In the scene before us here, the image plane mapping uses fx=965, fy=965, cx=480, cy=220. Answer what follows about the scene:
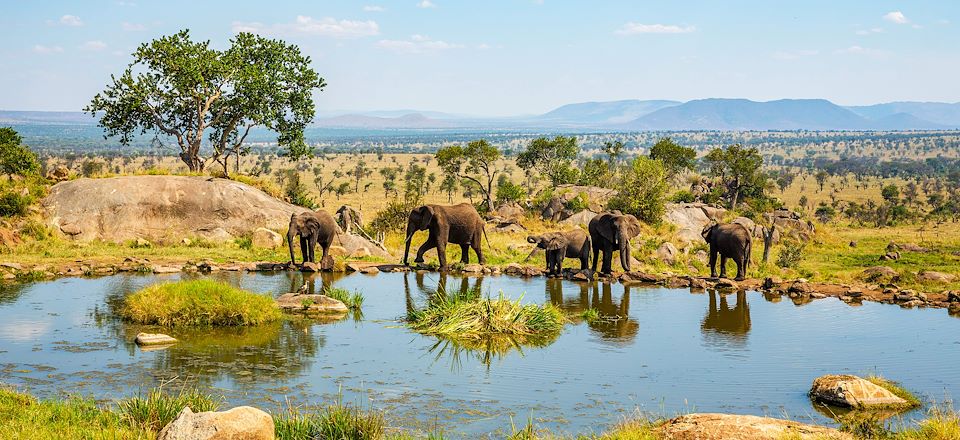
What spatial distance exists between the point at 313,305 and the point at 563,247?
9.18 m

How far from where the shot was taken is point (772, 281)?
27.3m

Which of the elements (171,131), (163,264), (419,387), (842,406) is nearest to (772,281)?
(842,406)

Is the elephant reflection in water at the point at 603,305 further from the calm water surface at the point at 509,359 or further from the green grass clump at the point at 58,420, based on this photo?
the green grass clump at the point at 58,420

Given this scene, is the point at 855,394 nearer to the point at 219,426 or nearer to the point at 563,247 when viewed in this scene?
the point at 219,426

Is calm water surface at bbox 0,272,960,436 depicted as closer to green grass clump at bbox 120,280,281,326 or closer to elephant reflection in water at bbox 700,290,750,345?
elephant reflection in water at bbox 700,290,750,345

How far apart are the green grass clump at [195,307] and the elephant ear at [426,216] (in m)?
9.70

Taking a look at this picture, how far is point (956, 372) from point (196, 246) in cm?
2403

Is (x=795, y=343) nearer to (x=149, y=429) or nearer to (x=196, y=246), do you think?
(x=149, y=429)

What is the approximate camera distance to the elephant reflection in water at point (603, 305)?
69.4 ft

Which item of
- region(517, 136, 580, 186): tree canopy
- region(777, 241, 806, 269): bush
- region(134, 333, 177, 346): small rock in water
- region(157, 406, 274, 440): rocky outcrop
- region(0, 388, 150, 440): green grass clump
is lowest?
region(777, 241, 806, 269): bush

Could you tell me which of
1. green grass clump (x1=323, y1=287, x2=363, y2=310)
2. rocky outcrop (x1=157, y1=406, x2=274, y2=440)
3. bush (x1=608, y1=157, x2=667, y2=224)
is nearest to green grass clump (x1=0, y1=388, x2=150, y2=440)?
rocky outcrop (x1=157, y1=406, x2=274, y2=440)

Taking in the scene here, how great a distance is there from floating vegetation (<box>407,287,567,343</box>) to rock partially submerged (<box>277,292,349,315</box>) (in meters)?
1.88

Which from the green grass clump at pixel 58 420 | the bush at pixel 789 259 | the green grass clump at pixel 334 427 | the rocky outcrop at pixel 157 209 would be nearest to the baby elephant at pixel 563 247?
the bush at pixel 789 259

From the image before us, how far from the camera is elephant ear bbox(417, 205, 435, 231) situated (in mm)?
30078
